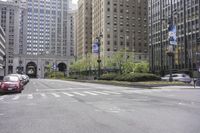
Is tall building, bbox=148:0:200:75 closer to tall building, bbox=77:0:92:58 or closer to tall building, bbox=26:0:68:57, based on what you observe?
tall building, bbox=77:0:92:58

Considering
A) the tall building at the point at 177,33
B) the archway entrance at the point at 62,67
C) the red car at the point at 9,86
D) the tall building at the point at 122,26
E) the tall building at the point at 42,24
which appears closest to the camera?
the red car at the point at 9,86

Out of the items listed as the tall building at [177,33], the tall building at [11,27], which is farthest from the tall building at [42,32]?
the tall building at [177,33]

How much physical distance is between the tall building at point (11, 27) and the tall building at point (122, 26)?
50.7 metres

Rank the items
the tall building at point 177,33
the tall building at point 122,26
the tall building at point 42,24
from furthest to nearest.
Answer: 1. the tall building at point 42,24
2. the tall building at point 122,26
3. the tall building at point 177,33

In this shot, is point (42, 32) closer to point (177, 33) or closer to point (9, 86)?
point (177, 33)

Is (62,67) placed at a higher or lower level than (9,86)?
higher

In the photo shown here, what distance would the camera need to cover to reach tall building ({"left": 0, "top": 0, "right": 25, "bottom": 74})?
164650 mm

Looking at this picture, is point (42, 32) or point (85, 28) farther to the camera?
point (42, 32)

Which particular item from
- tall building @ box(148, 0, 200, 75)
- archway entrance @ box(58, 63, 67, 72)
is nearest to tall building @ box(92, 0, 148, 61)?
tall building @ box(148, 0, 200, 75)

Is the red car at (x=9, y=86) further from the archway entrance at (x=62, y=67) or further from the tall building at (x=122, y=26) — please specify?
the archway entrance at (x=62, y=67)

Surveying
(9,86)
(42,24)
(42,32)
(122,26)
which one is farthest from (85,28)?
(9,86)

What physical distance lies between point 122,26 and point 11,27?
236 feet

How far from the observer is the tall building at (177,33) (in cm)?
7812

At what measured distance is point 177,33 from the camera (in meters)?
86.1
